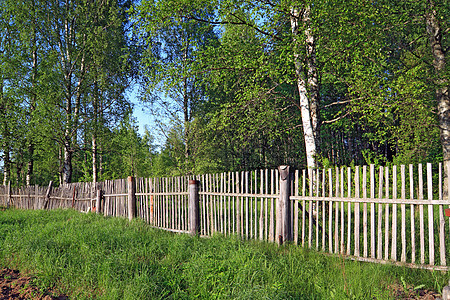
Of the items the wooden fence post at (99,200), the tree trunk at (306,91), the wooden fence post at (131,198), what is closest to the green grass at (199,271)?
the tree trunk at (306,91)

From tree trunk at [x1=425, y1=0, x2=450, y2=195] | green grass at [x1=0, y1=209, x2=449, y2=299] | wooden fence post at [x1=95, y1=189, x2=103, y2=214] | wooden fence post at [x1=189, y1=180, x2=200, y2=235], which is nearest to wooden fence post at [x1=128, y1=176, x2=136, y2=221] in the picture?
wooden fence post at [x1=95, y1=189, x2=103, y2=214]

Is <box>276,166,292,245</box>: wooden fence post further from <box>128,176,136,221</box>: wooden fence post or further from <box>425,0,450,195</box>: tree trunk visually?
<box>425,0,450,195</box>: tree trunk

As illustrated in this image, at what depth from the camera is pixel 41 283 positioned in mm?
4324

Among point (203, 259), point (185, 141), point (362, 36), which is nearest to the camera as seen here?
point (203, 259)

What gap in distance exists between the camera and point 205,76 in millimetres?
9258

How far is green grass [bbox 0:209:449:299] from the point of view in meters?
3.81

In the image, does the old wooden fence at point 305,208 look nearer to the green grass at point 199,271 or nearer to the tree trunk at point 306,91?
the green grass at point 199,271

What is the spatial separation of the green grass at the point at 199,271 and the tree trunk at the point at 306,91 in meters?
2.77

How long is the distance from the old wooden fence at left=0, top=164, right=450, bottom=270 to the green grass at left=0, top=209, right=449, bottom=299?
419 mm

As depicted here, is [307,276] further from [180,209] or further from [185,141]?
[185,141]

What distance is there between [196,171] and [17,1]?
14169mm

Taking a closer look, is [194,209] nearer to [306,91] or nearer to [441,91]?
[306,91]

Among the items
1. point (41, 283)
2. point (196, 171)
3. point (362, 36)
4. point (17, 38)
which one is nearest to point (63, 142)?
point (196, 171)

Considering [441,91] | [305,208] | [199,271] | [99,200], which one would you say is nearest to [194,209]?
[305,208]
